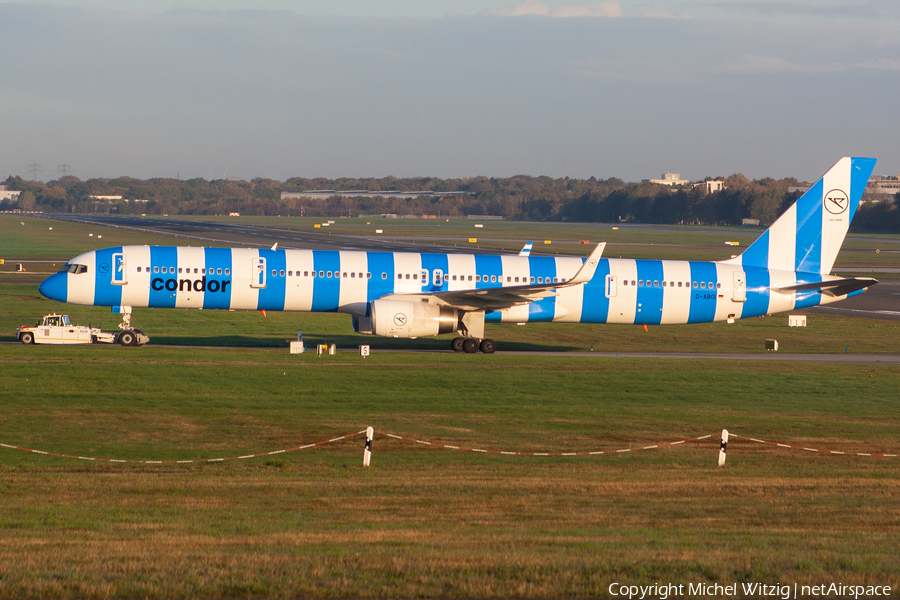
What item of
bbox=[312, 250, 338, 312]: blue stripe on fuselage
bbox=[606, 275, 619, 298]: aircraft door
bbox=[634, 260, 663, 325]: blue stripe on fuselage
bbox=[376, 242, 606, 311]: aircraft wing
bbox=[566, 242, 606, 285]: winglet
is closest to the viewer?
bbox=[566, 242, 606, 285]: winglet

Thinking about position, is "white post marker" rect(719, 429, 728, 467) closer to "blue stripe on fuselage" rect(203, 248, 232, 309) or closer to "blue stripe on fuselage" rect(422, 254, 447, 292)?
"blue stripe on fuselage" rect(422, 254, 447, 292)

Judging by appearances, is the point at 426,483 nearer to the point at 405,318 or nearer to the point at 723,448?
the point at 723,448

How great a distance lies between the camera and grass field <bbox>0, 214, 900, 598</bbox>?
39.4 ft

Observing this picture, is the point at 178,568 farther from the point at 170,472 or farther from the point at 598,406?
the point at 598,406

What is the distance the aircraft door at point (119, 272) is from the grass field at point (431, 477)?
9.76ft

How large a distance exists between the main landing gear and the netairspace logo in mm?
29927

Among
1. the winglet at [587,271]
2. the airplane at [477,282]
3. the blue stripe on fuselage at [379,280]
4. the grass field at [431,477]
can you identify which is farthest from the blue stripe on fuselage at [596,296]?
the blue stripe on fuselage at [379,280]

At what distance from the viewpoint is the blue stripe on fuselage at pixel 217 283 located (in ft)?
129

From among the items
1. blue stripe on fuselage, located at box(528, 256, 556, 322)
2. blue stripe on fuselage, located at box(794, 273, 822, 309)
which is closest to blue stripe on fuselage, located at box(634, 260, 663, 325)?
blue stripe on fuselage, located at box(528, 256, 556, 322)

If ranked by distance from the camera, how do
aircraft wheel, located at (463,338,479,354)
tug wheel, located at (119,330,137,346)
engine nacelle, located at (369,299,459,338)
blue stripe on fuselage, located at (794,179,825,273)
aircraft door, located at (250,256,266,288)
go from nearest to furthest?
engine nacelle, located at (369,299,459,338) → aircraft door, located at (250,256,266,288) → tug wheel, located at (119,330,137,346) → aircraft wheel, located at (463,338,479,354) → blue stripe on fuselage, located at (794,179,825,273)

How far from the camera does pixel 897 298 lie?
2891 inches

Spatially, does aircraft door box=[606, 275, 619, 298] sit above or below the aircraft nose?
above

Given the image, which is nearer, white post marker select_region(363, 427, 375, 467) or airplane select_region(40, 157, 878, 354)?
white post marker select_region(363, 427, 375, 467)

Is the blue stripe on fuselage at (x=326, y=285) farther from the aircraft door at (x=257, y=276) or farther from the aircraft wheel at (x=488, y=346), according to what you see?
the aircraft wheel at (x=488, y=346)
